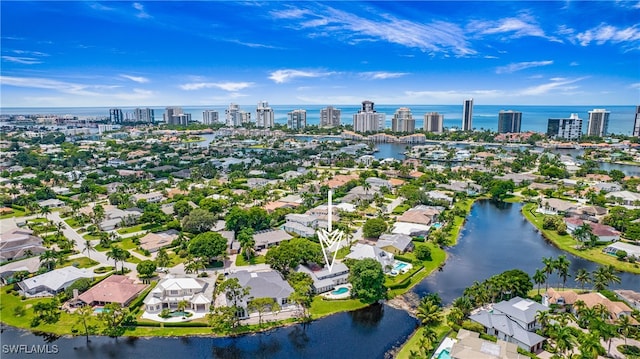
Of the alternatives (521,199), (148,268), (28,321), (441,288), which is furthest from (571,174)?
(28,321)

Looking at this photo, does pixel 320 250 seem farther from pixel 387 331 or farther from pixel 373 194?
pixel 373 194

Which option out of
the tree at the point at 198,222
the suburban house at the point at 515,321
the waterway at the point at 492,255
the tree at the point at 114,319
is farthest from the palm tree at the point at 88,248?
the suburban house at the point at 515,321

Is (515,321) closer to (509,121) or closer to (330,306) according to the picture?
(330,306)

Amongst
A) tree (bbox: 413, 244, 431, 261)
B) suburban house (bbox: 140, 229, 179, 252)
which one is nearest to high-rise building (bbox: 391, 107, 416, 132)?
tree (bbox: 413, 244, 431, 261)

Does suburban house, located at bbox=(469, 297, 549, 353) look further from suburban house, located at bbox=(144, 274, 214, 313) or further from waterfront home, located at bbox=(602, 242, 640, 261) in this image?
suburban house, located at bbox=(144, 274, 214, 313)

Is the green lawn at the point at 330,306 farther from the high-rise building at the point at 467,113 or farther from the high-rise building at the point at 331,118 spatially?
the high-rise building at the point at 331,118

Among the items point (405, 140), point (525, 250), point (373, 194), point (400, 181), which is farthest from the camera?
point (405, 140)

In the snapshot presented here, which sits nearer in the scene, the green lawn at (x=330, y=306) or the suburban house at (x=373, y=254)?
the green lawn at (x=330, y=306)
